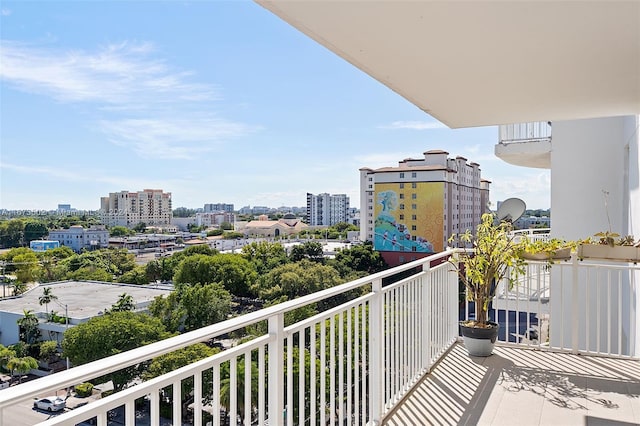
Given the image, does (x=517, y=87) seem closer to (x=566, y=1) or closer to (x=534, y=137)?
(x=566, y=1)

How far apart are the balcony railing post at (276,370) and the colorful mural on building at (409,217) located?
140 feet

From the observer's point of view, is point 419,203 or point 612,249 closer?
point 612,249

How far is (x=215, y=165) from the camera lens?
72.1 meters

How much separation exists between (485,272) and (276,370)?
242cm

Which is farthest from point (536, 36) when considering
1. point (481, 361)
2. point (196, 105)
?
point (196, 105)

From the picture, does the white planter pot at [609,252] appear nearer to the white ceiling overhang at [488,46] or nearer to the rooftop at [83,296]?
the white ceiling overhang at [488,46]

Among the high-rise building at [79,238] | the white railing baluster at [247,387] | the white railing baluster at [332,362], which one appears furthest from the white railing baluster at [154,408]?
the high-rise building at [79,238]

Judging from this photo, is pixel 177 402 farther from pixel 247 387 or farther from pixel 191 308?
pixel 191 308

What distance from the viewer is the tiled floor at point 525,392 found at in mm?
2504

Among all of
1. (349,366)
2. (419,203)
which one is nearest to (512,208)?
(349,366)

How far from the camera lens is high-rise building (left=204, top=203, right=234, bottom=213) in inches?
2793

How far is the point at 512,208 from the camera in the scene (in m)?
7.66

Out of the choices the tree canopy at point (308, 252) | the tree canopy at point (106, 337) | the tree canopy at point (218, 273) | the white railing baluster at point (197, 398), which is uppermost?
the white railing baluster at point (197, 398)

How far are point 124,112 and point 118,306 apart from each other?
147ft
